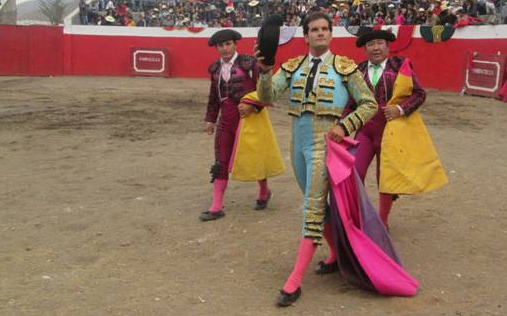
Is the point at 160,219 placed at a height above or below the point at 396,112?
below

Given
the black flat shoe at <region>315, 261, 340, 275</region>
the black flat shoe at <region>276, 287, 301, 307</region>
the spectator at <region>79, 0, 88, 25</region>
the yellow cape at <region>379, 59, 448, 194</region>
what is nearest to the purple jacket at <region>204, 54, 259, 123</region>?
the yellow cape at <region>379, 59, 448, 194</region>

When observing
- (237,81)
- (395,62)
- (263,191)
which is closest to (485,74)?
(263,191)

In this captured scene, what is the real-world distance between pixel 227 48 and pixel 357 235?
2069 mm

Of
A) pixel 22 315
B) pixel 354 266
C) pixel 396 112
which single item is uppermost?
pixel 396 112

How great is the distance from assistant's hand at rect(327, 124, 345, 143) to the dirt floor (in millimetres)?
810

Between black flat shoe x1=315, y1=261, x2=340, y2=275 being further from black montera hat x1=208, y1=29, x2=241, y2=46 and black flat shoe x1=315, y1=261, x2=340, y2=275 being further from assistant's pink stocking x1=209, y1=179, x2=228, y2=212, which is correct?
black montera hat x1=208, y1=29, x2=241, y2=46

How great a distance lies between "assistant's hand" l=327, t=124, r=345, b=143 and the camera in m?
3.34

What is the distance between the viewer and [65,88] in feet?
50.3

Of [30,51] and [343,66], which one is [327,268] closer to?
[343,66]

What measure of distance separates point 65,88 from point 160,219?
36.2 ft

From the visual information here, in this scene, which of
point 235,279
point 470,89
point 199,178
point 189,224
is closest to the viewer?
point 235,279

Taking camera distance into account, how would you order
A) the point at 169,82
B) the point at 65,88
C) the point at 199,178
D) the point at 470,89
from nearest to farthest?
the point at 199,178 < the point at 470,89 < the point at 65,88 < the point at 169,82

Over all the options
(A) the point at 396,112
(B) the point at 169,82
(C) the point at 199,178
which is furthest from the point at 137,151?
(B) the point at 169,82

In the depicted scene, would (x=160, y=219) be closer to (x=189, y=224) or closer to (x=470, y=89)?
(x=189, y=224)
